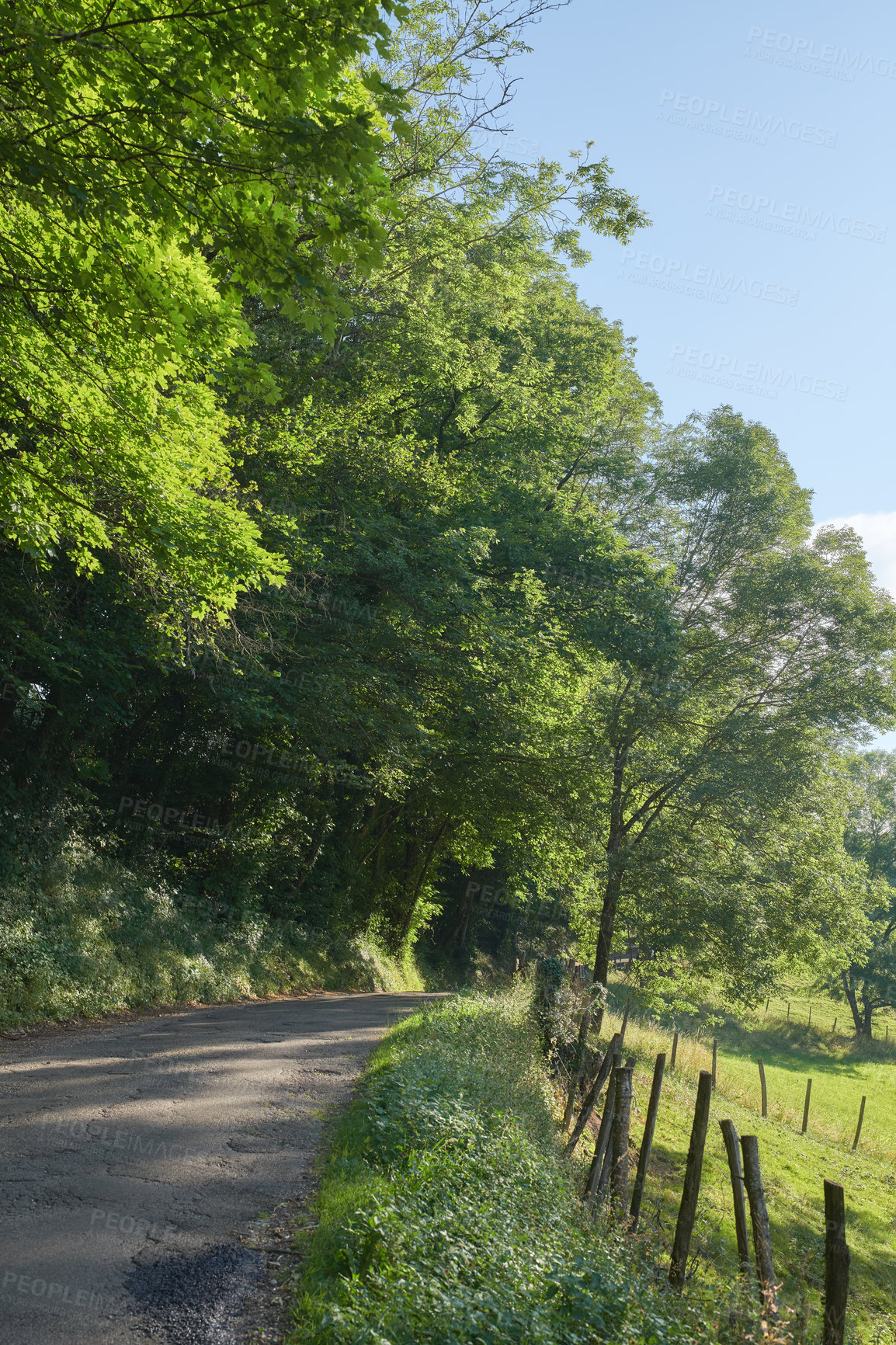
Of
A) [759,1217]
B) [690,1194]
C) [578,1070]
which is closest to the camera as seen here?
[759,1217]

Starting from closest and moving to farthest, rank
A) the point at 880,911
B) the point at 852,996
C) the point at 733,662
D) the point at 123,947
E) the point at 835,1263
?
the point at 835,1263
the point at 123,947
the point at 733,662
the point at 880,911
the point at 852,996

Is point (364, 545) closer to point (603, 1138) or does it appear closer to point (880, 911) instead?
point (603, 1138)

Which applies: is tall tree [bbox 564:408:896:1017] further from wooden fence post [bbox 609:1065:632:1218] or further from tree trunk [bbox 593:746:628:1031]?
wooden fence post [bbox 609:1065:632:1218]

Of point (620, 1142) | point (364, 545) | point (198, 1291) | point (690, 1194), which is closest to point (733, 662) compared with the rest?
point (364, 545)

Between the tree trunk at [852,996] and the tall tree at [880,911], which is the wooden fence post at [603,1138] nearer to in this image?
the tall tree at [880,911]

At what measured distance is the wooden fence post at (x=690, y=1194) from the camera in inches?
271

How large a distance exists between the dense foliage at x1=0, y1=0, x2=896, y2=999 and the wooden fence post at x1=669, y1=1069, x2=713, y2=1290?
22.1ft

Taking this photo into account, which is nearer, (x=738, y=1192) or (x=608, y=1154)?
(x=738, y=1192)

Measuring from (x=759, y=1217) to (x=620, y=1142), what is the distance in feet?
7.85

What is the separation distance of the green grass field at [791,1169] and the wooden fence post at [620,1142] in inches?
17.7

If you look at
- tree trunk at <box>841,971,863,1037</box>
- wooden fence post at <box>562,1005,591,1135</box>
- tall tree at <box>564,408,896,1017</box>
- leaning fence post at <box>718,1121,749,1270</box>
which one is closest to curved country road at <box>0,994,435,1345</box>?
wooden fence post at <box>562,1005,591,1135</box>

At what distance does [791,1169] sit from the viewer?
55.9 feet

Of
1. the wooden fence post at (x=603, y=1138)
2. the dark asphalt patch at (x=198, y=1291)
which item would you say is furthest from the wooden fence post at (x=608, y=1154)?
the dark asphalt patch at (x=198, y=1291)

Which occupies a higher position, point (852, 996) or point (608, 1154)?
point (608, 1154)
